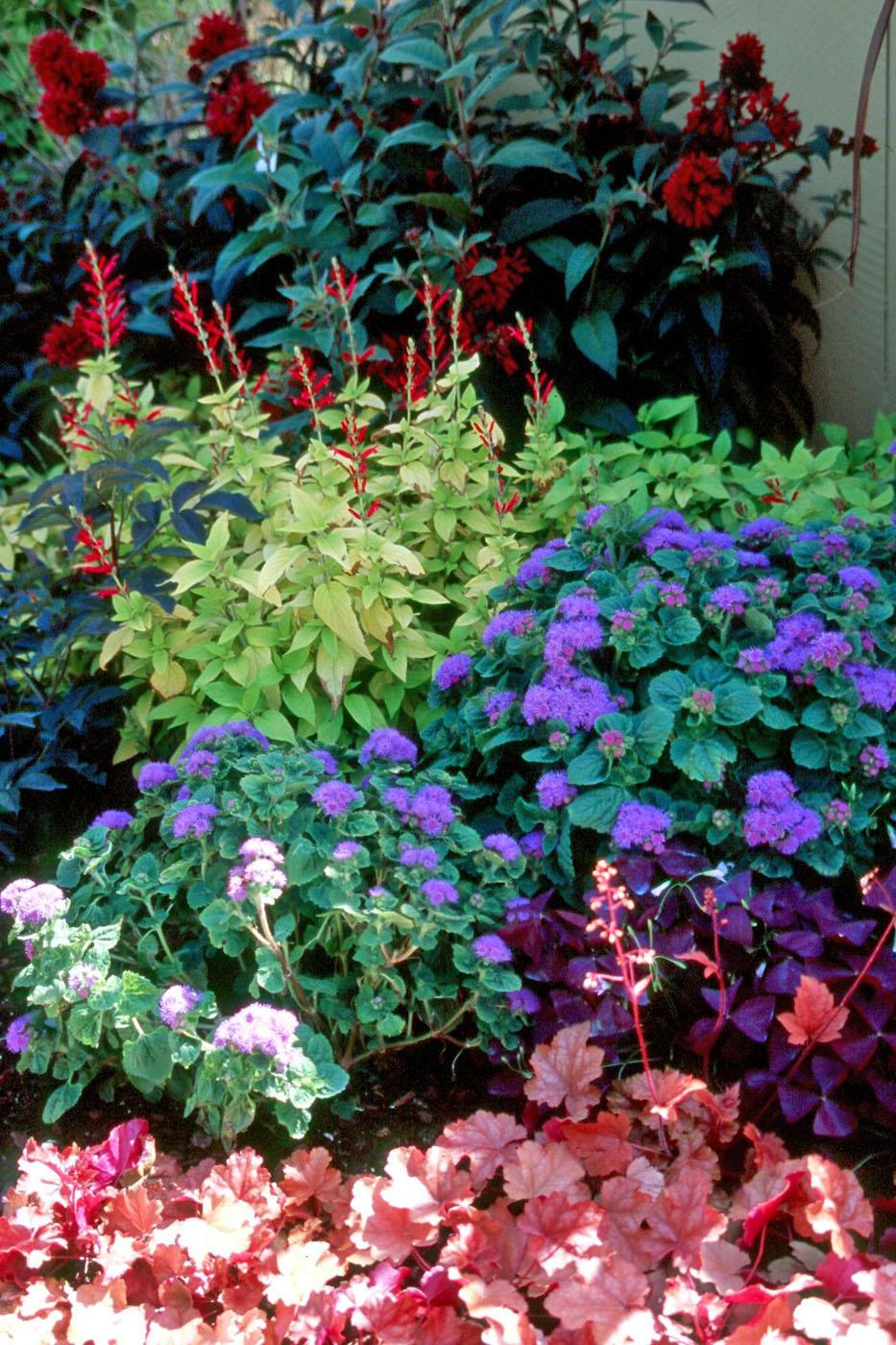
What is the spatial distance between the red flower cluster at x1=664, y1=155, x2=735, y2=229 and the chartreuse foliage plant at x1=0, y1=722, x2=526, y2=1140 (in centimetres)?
145

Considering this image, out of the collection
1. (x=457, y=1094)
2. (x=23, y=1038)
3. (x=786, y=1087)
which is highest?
(x=23, y=1038)

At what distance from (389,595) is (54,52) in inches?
84.8

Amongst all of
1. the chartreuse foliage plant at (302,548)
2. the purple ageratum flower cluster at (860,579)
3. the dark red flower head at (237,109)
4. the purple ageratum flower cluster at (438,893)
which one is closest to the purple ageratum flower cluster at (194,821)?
the purple ageratum flower cluster at (438,893)

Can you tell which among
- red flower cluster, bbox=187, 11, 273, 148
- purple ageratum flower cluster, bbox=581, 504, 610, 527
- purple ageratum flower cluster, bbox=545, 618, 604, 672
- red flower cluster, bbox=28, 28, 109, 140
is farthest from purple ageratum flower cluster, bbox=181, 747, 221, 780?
red flower cluster, bbox=28, 28, 109, 140

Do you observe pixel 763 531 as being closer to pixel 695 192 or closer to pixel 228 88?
pixel 695 192

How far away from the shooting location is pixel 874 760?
1869 mm

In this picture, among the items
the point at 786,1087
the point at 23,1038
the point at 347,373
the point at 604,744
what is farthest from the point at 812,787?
the point at 347,373

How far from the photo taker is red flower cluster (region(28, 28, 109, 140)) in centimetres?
338

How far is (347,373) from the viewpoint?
286 centimetres

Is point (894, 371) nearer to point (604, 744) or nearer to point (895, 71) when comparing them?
point (895, 71)

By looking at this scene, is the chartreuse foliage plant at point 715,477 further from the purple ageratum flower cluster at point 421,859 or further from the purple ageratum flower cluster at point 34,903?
the purple ageratum flower cluster at point 34,903

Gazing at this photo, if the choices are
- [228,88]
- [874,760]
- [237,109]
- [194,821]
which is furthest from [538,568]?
[228,88]

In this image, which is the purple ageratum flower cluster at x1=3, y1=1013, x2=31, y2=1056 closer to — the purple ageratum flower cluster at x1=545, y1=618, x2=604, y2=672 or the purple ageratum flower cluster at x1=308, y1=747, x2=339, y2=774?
the purple ageratum flower cluster at x1=308, y1=747, x2=339, y2=774

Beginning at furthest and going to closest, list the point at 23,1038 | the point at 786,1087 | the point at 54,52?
the point at 54,52
the point at 23,1038
the point at 786,1087
